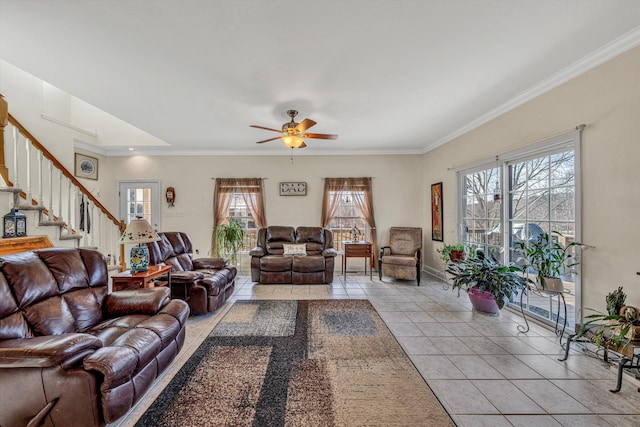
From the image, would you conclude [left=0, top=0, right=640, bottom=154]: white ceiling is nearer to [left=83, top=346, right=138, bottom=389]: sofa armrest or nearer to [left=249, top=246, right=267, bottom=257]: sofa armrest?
[left=83, top=346, right=138, bottom=389]: sofa armrest

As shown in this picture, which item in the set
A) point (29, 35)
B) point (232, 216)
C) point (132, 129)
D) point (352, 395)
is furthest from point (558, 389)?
point (132, 129)

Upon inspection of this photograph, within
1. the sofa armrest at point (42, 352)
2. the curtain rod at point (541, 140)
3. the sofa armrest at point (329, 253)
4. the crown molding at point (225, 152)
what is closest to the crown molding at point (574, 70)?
the curtain rod at point (541, 140)

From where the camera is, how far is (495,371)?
7.17 ft

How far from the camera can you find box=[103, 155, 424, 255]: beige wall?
5.78 meters

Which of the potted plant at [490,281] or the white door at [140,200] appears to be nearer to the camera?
the potted plant at [490,281]

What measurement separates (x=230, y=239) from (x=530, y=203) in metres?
4.96

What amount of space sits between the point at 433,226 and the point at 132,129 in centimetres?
653

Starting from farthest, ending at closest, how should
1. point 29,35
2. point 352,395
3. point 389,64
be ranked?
point 389,64 < point 29,35 < point 352,395

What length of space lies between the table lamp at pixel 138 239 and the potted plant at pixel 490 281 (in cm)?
381

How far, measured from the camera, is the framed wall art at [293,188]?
5816 mm

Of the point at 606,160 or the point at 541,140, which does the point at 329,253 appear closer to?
the point at 541,140

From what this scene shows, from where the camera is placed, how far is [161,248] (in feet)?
11.6

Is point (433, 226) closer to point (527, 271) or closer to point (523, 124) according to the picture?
point (527, 271)

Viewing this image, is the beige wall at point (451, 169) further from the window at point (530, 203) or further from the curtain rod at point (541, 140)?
the window at point (530, 203)
